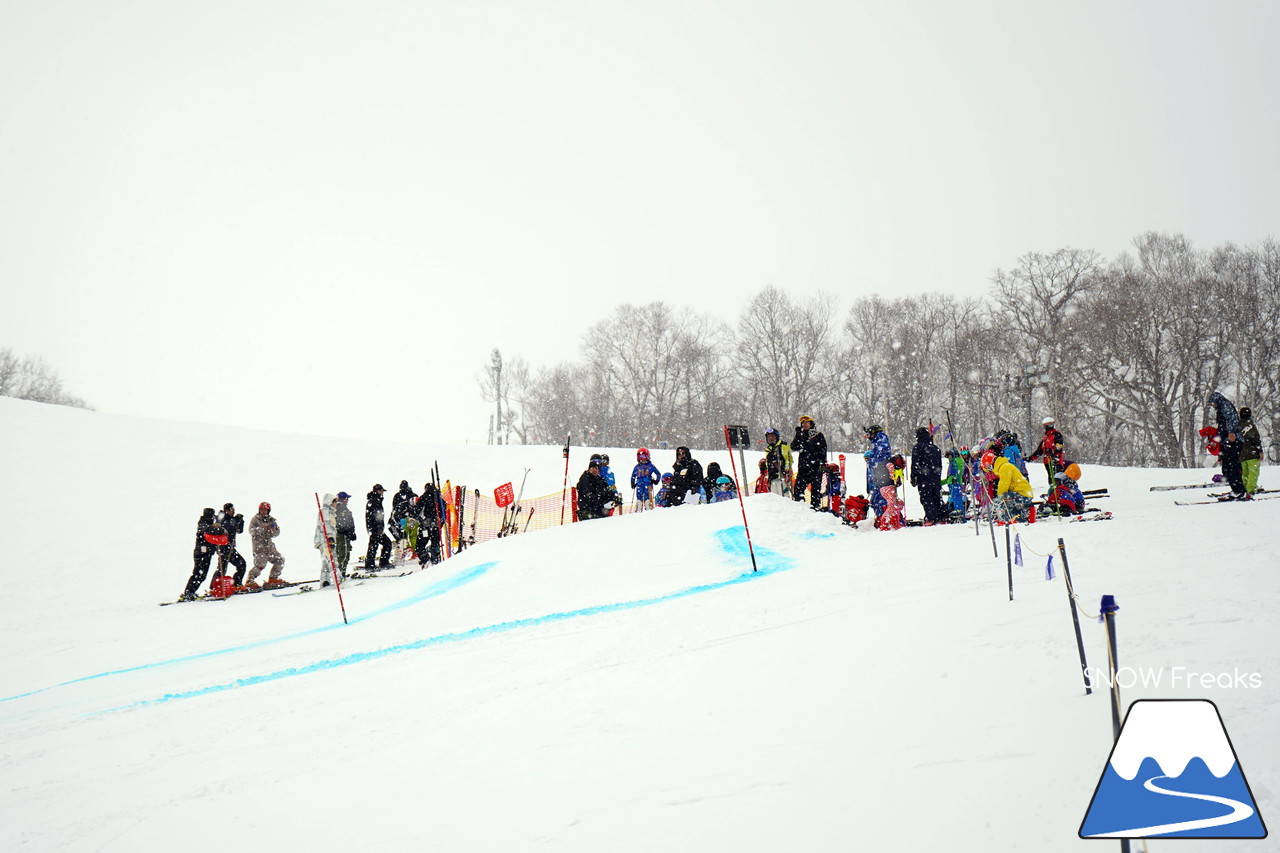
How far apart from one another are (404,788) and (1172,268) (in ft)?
138

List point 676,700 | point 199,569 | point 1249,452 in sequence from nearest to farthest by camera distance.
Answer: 1. point 676,700
2. point 1249,452
3. point 199,569

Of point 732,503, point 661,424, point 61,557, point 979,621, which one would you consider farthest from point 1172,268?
point 61,557

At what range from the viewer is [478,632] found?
27.0 feet

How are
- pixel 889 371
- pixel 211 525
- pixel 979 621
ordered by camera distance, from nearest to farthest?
pixel 979 621, pixel 211 525, pixel 889 371

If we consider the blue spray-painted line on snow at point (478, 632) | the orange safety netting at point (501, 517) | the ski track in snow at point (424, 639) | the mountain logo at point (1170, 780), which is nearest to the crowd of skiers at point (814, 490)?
the orange safety netting at point (501, 517)

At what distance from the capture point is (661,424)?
2024 inches

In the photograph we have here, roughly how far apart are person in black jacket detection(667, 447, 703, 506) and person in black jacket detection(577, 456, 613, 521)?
137 centimetres

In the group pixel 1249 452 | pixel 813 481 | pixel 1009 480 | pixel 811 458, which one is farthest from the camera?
pixel 813 481

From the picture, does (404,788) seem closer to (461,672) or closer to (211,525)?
(461,672)

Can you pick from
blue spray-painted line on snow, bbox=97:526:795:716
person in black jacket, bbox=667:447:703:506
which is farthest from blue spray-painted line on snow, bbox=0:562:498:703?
person in black jacket, bbox=667:447:703:506

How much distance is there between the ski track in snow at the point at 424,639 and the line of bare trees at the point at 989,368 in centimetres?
2255

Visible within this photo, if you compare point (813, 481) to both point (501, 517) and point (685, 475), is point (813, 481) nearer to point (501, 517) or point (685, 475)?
point (685, 475)

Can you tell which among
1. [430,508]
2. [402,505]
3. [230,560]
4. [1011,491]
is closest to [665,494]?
[430,508]

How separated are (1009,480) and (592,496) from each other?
23.5ft
